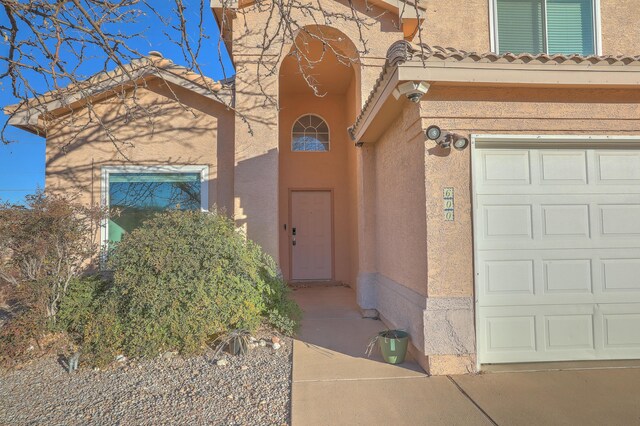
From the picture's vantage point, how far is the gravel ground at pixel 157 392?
3750 millimetres

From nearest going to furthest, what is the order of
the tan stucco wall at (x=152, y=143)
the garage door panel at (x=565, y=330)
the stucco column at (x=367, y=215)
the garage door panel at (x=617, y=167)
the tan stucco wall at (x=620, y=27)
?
the garage door panel at (x=565, y=330)
the garage door panel at (x=617, y=167)
the stucco column at (x=367, y=215)
the tan stucco wall at (x=152, y=143)
the tan stucco wall at (x=620, y=27)

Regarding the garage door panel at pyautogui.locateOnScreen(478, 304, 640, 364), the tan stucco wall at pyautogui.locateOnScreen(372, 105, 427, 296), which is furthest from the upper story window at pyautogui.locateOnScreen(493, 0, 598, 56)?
the garage door panel at pyautogui.locateOnScreen(478, 304, 640, 364)

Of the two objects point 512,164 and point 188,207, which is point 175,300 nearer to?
point 188,207

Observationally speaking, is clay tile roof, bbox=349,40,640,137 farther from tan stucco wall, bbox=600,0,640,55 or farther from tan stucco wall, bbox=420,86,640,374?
tan stucco wall, bbox=600,0,640,55

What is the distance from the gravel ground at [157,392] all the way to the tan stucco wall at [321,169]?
5.33m

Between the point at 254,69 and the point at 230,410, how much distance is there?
6.04m

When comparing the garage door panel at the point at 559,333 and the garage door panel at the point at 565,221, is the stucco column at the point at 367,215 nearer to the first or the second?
the garage door panel at the point at 559,333

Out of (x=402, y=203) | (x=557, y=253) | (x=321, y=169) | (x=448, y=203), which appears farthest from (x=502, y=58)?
(x=321, y=169)

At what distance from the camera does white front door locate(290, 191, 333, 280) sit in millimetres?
10664

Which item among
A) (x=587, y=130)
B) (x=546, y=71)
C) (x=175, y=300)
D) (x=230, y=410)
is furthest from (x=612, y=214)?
A: (x=175, y=300)

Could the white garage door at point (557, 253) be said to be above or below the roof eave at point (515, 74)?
below

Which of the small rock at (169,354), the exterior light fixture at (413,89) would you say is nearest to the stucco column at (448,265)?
the exterior light fixture at (413,89)

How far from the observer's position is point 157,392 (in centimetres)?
428

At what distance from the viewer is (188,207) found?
8016mm
